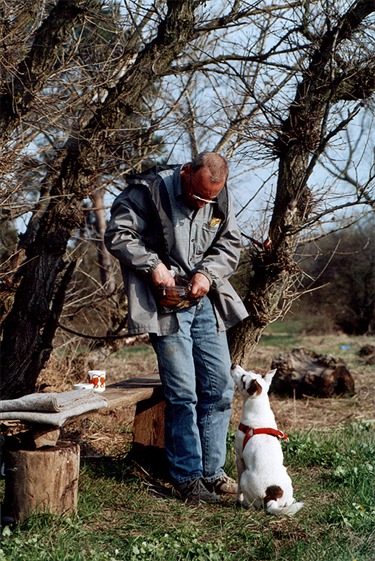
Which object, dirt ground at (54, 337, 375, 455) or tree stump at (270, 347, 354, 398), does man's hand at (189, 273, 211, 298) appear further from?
tree stump at (270, 347, 354, 398)

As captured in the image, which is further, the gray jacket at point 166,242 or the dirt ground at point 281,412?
the dirt ground at point 281,412

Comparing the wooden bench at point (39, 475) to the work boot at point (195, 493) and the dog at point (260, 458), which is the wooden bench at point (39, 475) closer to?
the work boot at point (195, 493)

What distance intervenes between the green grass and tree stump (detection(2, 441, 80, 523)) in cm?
9

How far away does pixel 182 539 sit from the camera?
165 inches

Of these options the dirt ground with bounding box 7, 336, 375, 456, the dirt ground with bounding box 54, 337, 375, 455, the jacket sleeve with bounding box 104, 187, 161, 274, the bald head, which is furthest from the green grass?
the bald head

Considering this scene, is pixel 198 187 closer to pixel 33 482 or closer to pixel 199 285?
pixel 199 285

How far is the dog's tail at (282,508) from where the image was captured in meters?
4.64

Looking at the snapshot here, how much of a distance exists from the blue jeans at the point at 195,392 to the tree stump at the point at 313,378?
4.62 meters

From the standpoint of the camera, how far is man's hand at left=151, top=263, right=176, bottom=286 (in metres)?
4.86

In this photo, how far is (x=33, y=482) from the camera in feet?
14.1

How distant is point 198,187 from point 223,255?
0.59m

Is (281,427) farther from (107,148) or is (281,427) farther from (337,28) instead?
(337,28)

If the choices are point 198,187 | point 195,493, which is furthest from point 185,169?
point 195,493

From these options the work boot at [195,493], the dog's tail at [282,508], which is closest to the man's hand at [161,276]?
the work boot at [195,493]
